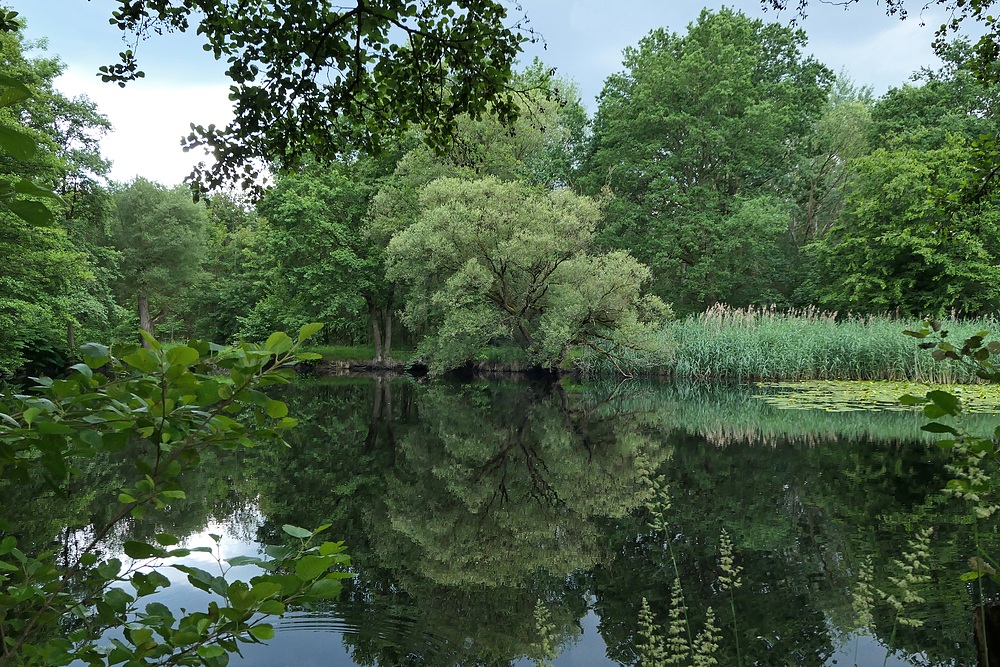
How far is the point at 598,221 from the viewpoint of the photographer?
1062 inches

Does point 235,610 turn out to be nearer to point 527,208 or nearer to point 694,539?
point 694,539

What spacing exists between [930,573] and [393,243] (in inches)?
704

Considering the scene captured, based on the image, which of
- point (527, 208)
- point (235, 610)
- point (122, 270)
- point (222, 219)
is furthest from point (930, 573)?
point (222, 219)

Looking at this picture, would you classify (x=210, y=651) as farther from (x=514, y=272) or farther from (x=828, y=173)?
(x=828, y=173)

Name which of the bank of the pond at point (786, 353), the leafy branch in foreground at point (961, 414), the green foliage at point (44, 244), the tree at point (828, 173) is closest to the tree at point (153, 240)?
the green foliage at point (44, 244)

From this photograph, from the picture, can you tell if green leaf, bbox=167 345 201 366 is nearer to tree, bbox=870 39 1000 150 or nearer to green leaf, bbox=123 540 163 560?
green leaf, bbox=123 540 163 560

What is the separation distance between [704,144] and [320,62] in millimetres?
26684

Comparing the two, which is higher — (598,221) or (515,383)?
(598,221)

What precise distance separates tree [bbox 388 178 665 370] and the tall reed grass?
4.48 ft

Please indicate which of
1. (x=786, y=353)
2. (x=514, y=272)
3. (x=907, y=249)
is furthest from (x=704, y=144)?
(x=786, y=353)

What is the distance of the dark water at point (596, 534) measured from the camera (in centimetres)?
346

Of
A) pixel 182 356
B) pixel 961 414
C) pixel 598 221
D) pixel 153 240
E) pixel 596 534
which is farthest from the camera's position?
pixel 153 240

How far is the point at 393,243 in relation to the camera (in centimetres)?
2027

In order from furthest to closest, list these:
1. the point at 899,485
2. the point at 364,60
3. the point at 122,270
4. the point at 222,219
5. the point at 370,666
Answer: the point at 222,219
the point at 122,270
the point at 899,485
the point at 364,60
the point at 370,666
